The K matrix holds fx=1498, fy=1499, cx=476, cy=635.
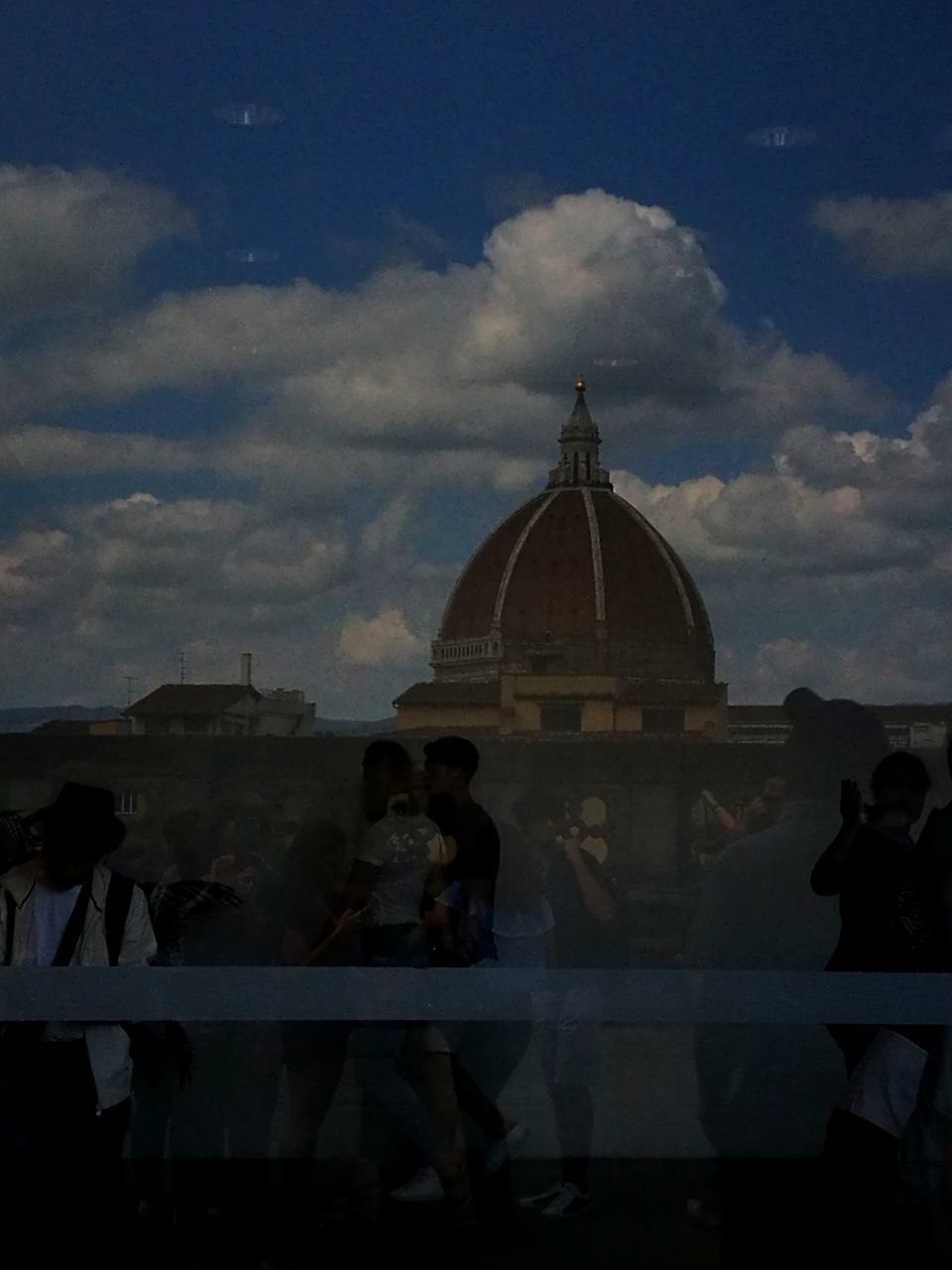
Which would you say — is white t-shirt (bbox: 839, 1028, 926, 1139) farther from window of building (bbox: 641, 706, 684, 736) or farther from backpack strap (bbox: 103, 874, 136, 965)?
backpack strap (bbox: 103, 874, 136, 965)

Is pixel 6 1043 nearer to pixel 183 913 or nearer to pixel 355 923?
pixel 183 913

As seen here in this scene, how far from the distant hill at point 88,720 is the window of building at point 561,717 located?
1.21 feet

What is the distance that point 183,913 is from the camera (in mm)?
3244

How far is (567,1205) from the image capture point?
3.52 meters

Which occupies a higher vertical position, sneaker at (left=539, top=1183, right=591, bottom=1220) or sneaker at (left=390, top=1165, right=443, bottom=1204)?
sneaker at (left=390, top=1165, right=443, bottom=1204)

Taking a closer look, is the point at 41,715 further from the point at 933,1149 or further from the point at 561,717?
the point at 933,1149

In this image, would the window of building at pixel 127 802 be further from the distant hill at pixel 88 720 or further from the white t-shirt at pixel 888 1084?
the white t-shirt at pixel 888 1084

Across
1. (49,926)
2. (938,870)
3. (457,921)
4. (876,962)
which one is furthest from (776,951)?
(49,926)

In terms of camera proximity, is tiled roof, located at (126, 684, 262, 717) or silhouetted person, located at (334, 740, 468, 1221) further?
tiled roof, located at (126, 684, 262, 717)

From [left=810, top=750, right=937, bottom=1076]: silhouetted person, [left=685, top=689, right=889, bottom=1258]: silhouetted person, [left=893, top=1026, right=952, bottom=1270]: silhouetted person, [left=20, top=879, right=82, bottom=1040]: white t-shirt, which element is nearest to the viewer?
[left=893, top=1026, right=952, bottom=1270]: silhouetted person

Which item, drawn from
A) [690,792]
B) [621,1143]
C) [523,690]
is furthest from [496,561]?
[621,1143]

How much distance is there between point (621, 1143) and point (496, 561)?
1.52 metres

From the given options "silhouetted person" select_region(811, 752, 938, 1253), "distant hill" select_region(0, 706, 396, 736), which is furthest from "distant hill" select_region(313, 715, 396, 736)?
"silhouetted person" select_region(811, 752, 938, 1253)

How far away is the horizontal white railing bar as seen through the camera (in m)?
2.83
